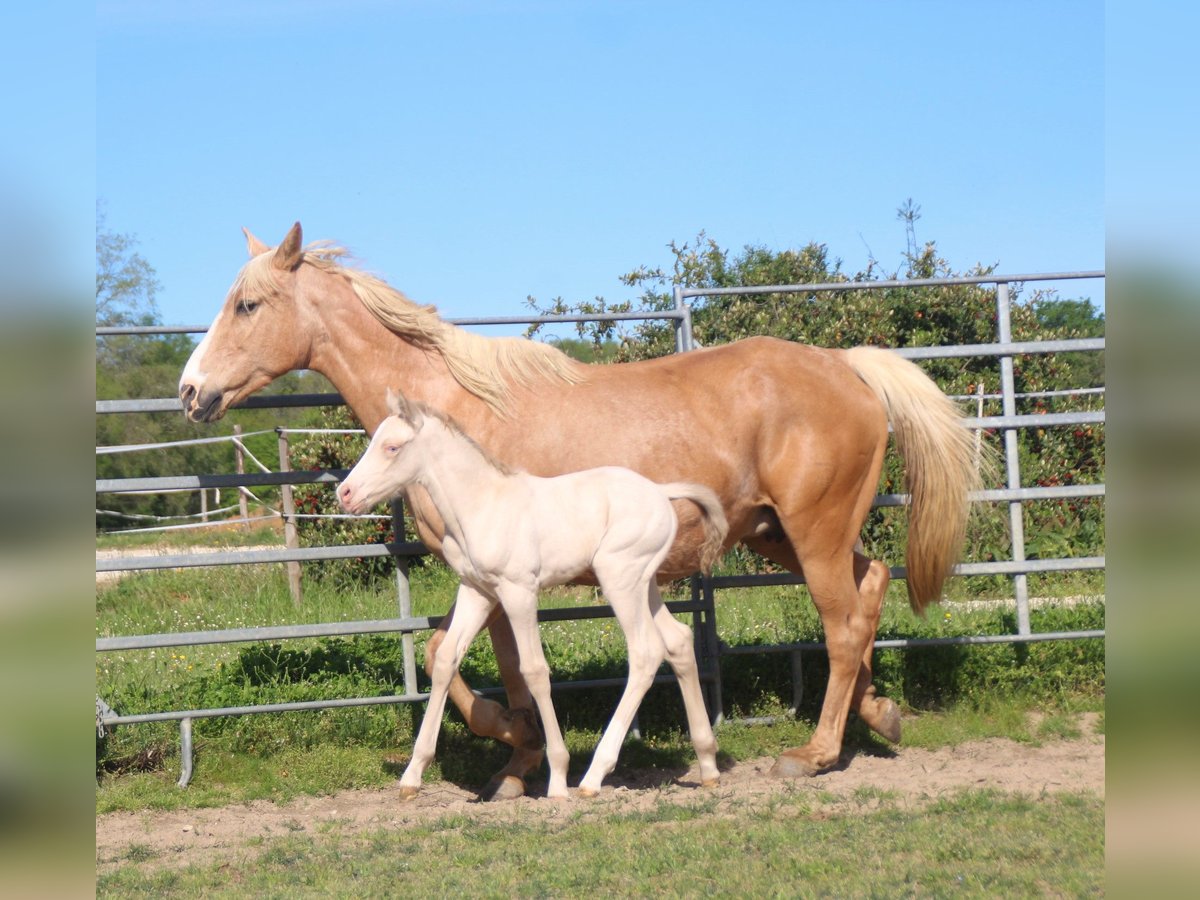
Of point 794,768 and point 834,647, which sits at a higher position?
point 834,647

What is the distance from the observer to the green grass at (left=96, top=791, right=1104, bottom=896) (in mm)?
3527

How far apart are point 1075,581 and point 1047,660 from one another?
2.83 metres

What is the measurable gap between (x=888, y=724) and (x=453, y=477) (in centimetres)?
256

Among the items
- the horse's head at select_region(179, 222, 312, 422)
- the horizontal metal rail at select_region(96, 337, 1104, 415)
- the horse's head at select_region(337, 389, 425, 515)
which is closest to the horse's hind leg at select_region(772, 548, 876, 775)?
the horizontal metal rail at select_region(96, 337, 1104, 415)

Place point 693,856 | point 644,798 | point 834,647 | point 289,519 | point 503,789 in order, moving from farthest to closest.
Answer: point 289,519 < point 834,647 < point 503,789 < point 644,798 < point 693,856

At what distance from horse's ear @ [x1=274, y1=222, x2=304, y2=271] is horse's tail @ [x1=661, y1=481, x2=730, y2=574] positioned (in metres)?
2.01

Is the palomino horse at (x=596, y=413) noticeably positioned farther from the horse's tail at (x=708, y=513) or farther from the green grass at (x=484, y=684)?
the green grass at (x=484, y=684)

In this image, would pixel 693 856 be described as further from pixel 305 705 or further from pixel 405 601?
pixel 305 705

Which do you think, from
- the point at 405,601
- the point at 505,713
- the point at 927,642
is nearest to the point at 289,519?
the point at 405,601

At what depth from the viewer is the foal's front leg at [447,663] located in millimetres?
4934

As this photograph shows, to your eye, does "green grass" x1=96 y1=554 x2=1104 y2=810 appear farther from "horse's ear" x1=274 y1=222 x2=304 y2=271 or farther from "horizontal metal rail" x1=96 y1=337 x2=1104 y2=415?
"horse's ear" x1=274 y1=222 x2=304 y2=271

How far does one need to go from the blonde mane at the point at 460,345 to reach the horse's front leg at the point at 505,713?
1.07 m

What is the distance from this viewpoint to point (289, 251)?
5254 mm

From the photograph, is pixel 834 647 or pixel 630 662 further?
pixel 834 647
